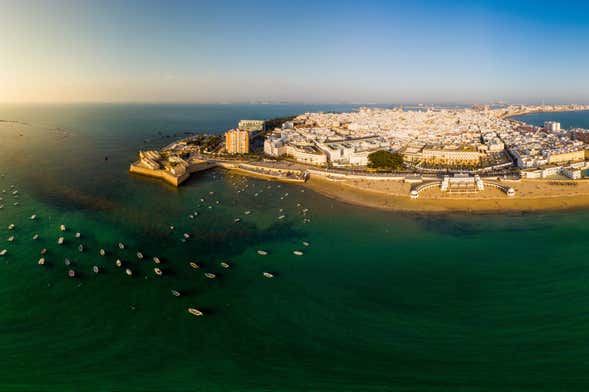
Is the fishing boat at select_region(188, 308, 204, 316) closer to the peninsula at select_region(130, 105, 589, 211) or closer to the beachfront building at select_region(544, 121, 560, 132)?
the peninsula at select_region(130, 105, 589, 211)

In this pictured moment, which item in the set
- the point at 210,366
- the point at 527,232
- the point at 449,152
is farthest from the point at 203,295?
the point at 449,152

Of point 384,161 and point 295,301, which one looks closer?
point 295,301

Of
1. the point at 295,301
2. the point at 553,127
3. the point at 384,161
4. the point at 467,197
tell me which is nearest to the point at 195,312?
the point at 295,301

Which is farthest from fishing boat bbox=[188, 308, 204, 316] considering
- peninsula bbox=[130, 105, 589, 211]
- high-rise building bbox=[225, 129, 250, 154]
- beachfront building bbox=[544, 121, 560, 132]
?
beachfront building bbox=[544, 121, 560, 132]

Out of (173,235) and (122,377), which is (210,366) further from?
(173,235)

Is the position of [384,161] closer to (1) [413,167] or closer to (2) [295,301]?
(1) [413,167]

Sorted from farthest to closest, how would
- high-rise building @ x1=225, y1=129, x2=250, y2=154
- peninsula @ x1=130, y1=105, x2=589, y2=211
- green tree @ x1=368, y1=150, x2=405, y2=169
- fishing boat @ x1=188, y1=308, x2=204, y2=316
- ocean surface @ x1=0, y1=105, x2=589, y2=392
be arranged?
high-rise building @ x1=225, y1=129, x2=250, y2=154, green tree @ x1=368, y1=150, x2=405, y2=169, peninsula @ x1=130, y1=105, x2=589, y2=211, fishing boat @ x1=188, y1=308, x2=204, y2=316, ocean surface @ x1=0, y1=105, x2=589, y2=392
